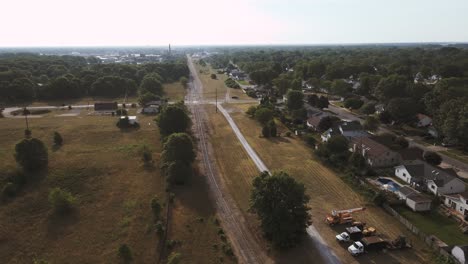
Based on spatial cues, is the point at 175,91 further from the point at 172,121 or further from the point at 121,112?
the point at 172,121

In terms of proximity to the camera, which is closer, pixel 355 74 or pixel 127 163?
pixel 127 163

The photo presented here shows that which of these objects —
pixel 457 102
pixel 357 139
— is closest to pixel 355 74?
pixel 457 102

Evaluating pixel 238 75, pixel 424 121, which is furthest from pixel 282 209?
pixel 238 75

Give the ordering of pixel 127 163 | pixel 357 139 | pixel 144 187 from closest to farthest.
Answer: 1. pixel 144 187
2. pixel 127 163
3. pixel 357 139

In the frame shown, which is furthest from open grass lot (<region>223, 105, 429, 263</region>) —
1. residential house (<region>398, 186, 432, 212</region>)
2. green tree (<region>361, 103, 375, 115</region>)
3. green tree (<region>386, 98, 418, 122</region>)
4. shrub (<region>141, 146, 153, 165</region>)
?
green tree (<region>361, 103, 375, 115</region>)

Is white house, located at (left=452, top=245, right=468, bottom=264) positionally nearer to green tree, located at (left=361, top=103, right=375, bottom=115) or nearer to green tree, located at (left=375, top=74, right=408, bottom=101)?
green tree, located at (left=361, top=103, right=375, bottom=115)

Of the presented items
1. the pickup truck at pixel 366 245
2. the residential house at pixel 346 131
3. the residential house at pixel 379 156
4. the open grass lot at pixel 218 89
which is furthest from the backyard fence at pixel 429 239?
the open grass lot at pixel 218 89

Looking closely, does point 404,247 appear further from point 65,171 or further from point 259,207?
point 65,171

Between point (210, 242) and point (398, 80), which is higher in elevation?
point (398, 80)
